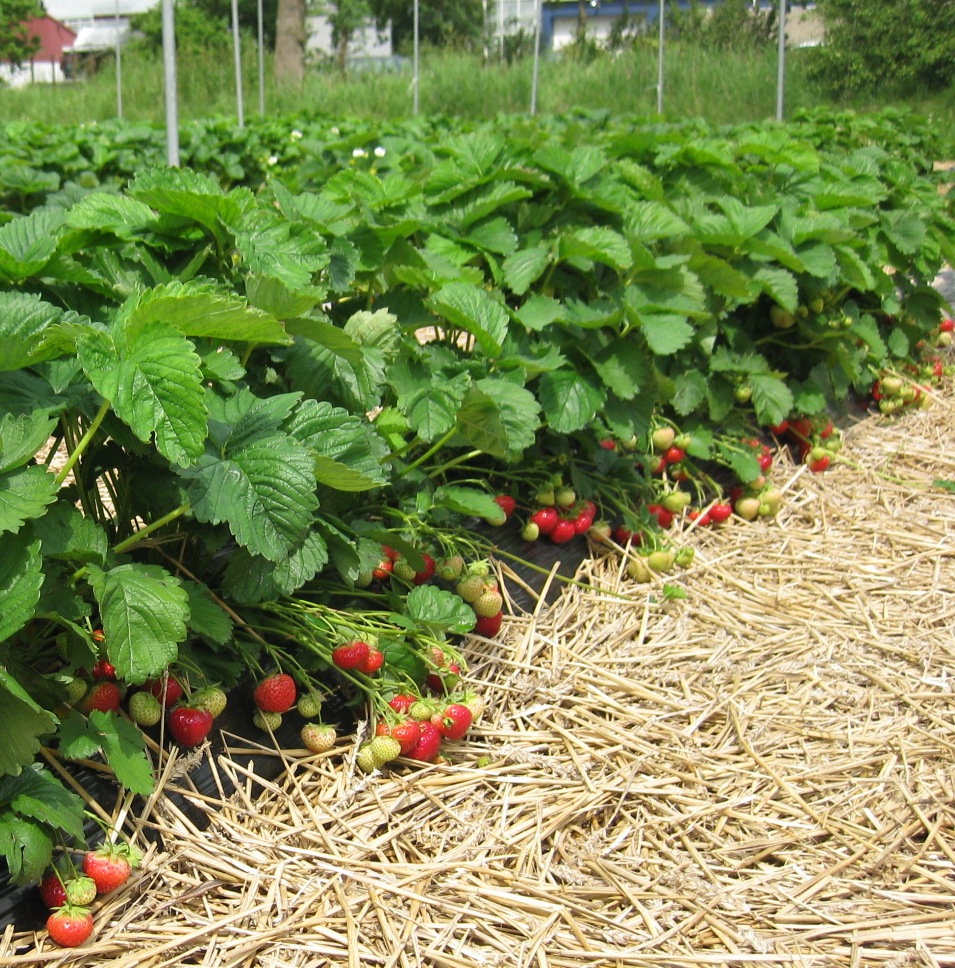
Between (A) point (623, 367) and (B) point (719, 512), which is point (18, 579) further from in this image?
(B) point (719, 512)

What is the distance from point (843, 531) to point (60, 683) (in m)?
2.32

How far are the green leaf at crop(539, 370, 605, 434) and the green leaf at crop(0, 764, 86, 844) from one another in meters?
1.26

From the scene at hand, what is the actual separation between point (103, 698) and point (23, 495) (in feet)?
1.13

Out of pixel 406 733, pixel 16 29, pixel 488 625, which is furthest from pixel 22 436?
pixel 16 29

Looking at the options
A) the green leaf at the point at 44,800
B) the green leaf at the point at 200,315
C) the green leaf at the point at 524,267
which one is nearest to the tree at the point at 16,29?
the green leaf at the point at 524,267

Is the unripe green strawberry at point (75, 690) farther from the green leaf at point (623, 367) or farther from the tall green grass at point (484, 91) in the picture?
the tall green grass at point (484, 91)

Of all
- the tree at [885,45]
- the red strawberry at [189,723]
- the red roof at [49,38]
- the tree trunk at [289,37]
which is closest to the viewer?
the red strawberry at [189,723]

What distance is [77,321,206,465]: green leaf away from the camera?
1.40m

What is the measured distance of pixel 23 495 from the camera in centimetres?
139

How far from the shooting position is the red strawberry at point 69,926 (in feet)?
4.57

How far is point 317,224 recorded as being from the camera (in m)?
2.19

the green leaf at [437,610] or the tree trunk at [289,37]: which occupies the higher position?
the tree trunk at [289,37]

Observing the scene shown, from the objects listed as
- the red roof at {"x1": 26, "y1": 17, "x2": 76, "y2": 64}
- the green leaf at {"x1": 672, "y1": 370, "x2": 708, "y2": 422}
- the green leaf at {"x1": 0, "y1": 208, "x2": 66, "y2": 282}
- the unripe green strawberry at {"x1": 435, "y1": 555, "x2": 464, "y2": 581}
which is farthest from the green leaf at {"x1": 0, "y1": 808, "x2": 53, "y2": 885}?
the red roof at {"x1": 26, "y1": 17, "x2": 76, "y2": 64}

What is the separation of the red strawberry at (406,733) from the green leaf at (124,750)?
1.40 feet
